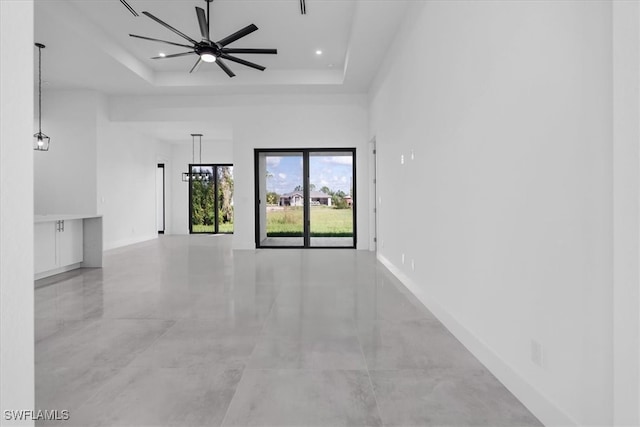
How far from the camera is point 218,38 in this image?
5832 mm

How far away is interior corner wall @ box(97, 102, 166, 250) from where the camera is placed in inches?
312

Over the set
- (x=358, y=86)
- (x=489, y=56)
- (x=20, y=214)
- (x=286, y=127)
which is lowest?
(x=20, y=214)

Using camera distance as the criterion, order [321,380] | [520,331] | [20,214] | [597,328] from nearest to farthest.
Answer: [20,214] < [597,328] < [520,331] < [321,380]

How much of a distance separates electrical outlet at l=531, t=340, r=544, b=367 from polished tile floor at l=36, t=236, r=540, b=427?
0.27 meters

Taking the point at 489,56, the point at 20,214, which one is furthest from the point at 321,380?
the point at 489,56

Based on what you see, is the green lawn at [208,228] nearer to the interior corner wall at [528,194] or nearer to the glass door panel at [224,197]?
the glass door panel at [224,197]

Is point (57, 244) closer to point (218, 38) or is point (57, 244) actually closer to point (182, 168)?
point (218, 38)

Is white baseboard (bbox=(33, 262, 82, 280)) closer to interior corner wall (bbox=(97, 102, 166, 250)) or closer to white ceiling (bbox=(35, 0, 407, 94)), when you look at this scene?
interior corner wall (bbox=(97, 102, 166, 250))

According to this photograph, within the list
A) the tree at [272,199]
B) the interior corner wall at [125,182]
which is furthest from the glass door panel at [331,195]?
the interior corner wall at [125,182]

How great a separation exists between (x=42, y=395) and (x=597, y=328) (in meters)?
2.68

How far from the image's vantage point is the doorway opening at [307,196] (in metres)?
8.00

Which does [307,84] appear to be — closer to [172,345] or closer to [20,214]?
[172,345]

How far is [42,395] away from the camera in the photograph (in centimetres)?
189

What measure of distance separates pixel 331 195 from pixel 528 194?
6374 mm
